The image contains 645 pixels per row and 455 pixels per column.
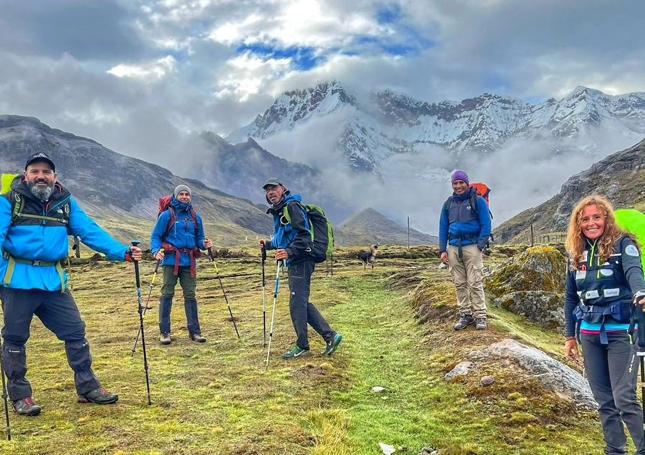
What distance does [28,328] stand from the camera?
8695 mm

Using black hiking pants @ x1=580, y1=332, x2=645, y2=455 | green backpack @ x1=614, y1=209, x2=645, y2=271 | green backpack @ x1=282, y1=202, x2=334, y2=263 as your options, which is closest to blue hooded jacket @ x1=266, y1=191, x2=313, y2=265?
green backpack @ x1=282, y1=202, x2=334, y2=263

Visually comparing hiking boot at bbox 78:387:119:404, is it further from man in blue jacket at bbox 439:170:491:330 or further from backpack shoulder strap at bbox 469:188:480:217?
backpack shoulder strap at bbox 469:188:480:217

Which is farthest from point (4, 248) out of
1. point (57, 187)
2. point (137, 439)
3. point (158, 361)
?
point (158, 361)

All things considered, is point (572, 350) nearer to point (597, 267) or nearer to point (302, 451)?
point (597, 267)

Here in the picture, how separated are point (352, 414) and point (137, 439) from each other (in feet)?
12.0

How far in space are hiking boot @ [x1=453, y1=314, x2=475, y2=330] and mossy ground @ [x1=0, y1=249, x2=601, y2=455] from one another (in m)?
0.31

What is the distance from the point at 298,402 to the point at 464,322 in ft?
21.9

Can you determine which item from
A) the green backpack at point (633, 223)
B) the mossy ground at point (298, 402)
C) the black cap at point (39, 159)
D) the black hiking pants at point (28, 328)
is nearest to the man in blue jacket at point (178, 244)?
the mossy ground at point (298, 402)

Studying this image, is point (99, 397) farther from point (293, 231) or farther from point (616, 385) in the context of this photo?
point (616, 385)

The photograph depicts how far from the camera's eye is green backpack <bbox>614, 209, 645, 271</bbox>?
7.05 meters

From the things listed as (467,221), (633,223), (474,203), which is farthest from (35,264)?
(474,203)

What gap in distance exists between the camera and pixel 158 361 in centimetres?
1269

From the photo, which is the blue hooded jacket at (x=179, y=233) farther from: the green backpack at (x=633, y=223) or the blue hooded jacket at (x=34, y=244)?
the green backpack at (x=633, y=223)

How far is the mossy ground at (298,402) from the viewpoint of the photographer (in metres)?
7.71
